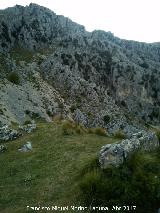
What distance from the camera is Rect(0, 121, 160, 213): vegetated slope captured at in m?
15.6

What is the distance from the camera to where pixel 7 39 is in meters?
114

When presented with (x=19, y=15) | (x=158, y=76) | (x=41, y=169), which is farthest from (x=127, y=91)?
(x=41, y=169)

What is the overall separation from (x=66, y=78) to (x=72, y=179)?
312 ft

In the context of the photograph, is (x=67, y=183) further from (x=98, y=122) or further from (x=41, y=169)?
(x=98, y=122)

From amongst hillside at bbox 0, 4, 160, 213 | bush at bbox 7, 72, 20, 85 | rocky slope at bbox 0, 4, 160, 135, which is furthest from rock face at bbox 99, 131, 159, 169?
bush at bbox 7, 72, 20, 85

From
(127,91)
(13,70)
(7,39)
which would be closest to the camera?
(13,70)

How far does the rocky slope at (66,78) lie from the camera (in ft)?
284

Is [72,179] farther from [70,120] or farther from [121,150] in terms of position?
[70,120]

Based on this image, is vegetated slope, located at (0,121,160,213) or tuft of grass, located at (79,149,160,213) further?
vegetated slope, located at (0,121,160,213)

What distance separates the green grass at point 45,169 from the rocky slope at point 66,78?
35.6 m

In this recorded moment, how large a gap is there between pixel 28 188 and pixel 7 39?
100202mm

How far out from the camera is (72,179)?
750 inches

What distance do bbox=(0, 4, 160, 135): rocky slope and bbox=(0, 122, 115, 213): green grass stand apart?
117ft

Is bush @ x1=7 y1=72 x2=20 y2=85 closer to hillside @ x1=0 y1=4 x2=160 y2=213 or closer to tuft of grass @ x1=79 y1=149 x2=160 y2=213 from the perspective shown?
hillside @ x1=0 y1=4 x2=160 y2=213
